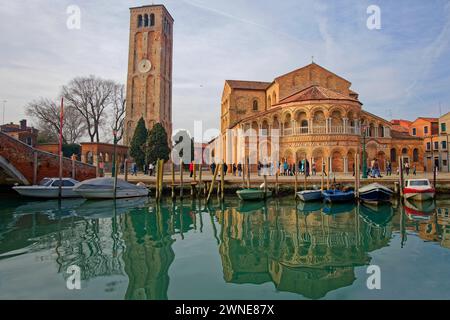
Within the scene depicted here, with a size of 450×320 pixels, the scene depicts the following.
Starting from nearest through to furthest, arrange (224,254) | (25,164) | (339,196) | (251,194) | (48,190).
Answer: (224,254), (339,196), (251,194), (48,190), (25,164)

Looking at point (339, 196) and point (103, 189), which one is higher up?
point (103, 189)

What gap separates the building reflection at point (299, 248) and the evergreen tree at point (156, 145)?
767 inches

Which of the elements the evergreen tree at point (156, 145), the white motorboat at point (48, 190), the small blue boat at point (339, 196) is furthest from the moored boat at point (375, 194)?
the evergreen tree at point (156, 145)

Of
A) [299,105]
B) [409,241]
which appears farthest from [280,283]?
[299,105]

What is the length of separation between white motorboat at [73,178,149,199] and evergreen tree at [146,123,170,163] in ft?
44.7

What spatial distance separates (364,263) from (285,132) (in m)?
19.1

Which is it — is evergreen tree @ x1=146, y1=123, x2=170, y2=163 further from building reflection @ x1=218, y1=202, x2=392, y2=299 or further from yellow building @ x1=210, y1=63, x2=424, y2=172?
building reflection @ x1=218, y1=202, x2=392, y2=299

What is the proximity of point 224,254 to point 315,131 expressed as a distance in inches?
723

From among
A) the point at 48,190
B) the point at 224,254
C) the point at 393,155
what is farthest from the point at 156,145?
the point at 224,254

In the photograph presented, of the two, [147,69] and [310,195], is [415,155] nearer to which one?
[310,195]

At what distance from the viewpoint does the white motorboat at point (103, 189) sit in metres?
14.8

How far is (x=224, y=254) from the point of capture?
20.8 feet
